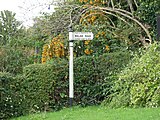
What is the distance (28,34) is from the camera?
52.6ft

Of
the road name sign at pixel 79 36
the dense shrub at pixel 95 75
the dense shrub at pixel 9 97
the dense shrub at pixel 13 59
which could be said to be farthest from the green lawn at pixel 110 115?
the dense shrub at pixel 13 59

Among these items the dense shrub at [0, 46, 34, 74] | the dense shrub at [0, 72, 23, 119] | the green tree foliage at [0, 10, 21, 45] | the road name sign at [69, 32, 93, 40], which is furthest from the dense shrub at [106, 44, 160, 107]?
the green tree foliage at [0, 10, 21, 45]

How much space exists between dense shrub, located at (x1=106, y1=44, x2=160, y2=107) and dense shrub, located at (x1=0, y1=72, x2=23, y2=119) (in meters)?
2.59

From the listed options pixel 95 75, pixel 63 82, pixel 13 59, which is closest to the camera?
pixel 63 82

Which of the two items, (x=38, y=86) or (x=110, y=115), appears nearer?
(x=110, y=115)

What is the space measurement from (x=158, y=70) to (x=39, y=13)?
6.19 m

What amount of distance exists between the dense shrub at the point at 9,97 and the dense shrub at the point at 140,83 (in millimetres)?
2590

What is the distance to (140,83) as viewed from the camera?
1039cm

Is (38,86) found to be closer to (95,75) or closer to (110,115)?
(95,75)

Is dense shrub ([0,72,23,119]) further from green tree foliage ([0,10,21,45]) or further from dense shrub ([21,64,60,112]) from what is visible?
green tree foliage ([0,10,21,45])

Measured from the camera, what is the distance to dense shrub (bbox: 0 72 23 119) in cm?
1034

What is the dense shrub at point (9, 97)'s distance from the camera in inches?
407

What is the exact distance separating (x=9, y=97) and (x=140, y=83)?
11.8 ft

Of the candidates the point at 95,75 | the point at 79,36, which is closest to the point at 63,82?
the point at 95,75
